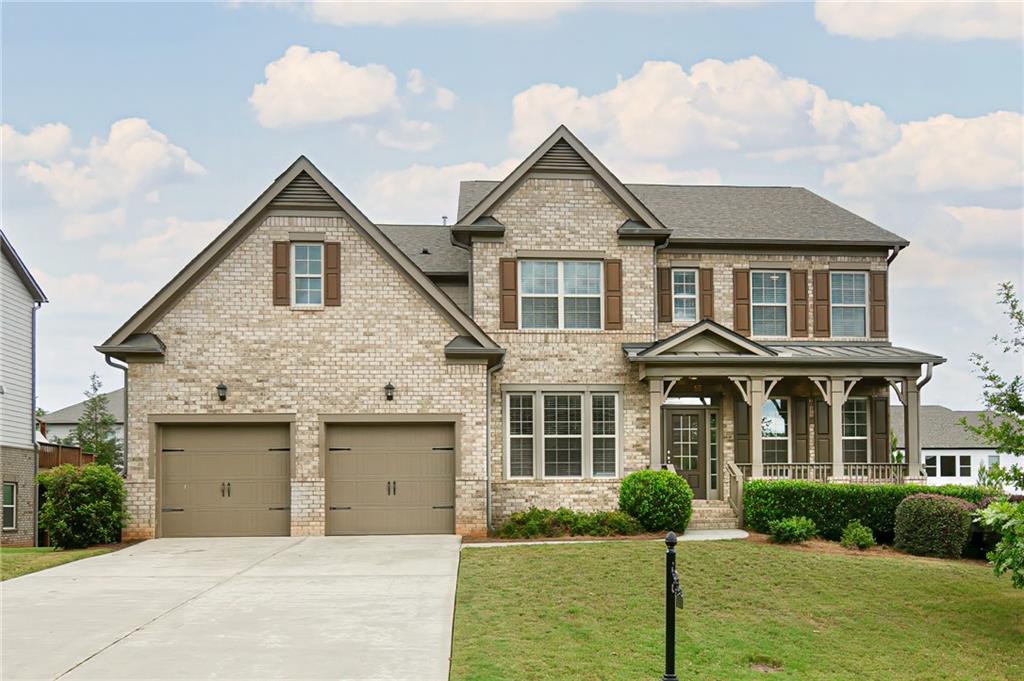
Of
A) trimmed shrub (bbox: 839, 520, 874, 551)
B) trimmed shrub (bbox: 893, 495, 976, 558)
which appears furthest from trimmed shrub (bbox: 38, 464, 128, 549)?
trimmed shrub (bbox: 893, 495, 976, 558)

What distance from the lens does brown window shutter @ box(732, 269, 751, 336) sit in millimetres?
25703

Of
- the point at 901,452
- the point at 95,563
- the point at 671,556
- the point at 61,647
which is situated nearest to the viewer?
the point at 671,556

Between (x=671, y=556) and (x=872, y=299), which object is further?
(x=872, y=299)

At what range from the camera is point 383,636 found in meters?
12.0

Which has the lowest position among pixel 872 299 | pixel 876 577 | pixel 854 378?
pixel 876 577

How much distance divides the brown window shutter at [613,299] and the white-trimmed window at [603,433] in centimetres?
158

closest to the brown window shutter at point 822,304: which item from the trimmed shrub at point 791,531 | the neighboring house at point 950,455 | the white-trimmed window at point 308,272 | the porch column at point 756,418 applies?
the porch column at point 756,418

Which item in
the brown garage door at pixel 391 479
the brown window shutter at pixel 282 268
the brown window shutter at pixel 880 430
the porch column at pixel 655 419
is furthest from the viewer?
the brown window shutter at pixel 880 430

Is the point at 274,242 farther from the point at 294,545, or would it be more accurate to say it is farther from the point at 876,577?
the point at 876,577

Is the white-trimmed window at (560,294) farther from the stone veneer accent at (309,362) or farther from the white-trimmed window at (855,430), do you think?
the white-trimmed window at (855,430)

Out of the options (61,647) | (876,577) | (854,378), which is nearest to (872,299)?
(854,378)

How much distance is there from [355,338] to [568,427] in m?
5.34

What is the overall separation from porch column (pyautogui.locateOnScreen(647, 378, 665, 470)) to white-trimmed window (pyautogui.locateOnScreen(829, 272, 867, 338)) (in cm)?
560

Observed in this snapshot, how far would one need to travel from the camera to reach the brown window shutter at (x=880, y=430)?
83.6 ft
